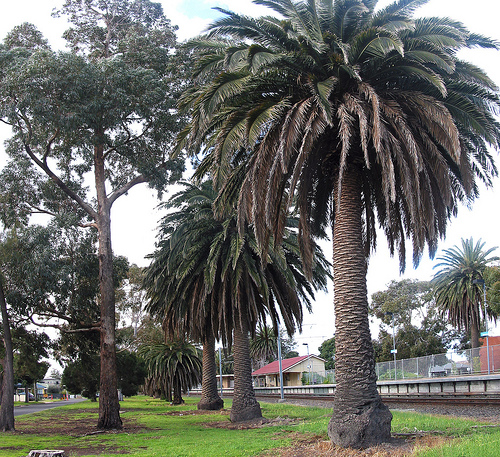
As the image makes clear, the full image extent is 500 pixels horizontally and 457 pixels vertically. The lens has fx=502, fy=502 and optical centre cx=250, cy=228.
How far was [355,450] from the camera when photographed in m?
10.0

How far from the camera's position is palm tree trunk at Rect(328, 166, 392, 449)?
10430 millimetres

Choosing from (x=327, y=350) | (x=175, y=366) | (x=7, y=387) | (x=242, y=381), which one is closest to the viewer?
(x=7, y=387)

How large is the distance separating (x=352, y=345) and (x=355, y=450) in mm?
2159

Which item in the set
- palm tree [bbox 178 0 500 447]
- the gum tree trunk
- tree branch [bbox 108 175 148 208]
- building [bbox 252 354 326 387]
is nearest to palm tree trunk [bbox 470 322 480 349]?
building [bbox 252 354 326 387]

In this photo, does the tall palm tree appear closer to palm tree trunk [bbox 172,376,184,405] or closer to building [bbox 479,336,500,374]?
building [bbox 479,336,500,374]

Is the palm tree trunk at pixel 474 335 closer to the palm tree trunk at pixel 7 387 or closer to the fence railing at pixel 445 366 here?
the fence railing at pixel 445 366

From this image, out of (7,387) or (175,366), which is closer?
(7,387)

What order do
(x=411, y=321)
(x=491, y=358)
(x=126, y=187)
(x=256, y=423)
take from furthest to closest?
(x=411, y=321) → (x=491, y=358) → (x=126, y=187) → (x=256, y=423)

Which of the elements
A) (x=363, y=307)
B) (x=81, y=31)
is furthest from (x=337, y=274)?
(x=81, y=31)

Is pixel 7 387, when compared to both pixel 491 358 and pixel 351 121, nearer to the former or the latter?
pixel 351 121

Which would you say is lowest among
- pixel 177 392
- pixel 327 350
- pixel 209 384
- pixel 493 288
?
pixel 327 350

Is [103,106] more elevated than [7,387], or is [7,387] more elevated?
[103,106]

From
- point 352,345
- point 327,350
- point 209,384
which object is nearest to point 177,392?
point 209,384

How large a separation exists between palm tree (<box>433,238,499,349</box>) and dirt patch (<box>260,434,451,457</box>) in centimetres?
3981
